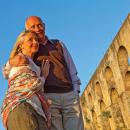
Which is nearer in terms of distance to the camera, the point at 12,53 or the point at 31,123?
the point at 31,123

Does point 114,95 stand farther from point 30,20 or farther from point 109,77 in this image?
point 30,20

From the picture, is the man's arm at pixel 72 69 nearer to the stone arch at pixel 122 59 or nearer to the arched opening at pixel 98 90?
the stone arch at pixel 122 59

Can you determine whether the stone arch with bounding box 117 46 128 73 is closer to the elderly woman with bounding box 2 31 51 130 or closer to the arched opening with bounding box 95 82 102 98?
the arched opening with bounding box 95 82 102 98

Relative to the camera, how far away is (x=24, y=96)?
2605 millimetres

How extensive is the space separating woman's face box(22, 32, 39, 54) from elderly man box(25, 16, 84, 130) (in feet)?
0.97

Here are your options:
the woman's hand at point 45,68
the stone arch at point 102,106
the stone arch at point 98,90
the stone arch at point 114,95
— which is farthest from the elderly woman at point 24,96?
the stone arch at point 102,106

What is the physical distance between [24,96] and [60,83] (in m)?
0.72

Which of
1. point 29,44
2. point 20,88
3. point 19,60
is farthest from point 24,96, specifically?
point 29,44

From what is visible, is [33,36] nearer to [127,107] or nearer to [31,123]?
[31,123]

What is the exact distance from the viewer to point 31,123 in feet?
8.18

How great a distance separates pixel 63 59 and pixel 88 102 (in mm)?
23391

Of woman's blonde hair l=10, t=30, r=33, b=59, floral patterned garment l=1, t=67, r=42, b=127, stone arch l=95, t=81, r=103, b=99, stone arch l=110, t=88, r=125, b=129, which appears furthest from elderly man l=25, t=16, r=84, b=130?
stone arch l=95, t=81, r=103, b=99

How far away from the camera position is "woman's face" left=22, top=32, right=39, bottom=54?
3.02 m

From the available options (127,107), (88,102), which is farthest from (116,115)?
(88,102)
